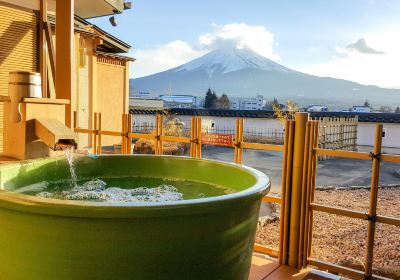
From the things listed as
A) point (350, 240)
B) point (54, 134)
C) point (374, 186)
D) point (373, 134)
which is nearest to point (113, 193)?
point (54, 134)

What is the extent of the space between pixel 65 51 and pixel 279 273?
355cm

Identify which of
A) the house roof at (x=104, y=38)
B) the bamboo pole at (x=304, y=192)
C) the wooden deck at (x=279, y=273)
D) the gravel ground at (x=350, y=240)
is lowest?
the gravel ground at (x=350, y=240)

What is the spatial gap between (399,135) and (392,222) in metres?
19.0

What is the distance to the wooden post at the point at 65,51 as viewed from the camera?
4.54m

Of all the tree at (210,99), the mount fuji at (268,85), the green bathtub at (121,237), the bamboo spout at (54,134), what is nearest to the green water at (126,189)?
the bamboo spout at (54,134)

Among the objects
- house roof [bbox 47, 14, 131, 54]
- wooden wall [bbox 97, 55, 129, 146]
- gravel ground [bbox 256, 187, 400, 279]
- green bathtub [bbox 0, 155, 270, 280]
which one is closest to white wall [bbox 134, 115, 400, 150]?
wooden wall [bbox 97, 55, 129, 146]

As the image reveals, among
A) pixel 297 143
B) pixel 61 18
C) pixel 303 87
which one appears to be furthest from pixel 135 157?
pixel 303 87

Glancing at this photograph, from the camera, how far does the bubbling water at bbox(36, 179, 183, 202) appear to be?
2283mm

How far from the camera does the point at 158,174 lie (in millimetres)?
2760

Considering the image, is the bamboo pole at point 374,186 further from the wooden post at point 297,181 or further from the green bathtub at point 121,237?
the green bathtub at point 121,237

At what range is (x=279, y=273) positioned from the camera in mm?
2707

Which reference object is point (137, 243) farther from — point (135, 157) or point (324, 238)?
point (324, 238)

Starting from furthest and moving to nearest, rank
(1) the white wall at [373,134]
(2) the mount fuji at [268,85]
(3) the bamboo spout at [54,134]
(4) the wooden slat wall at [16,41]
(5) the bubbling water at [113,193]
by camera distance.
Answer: (2) the mount fuji at [268,85] < (1) the white wall at [373,134] < (4) the wooden slat wall at [16,41] < (3) the bamboo spout at [54,134] < (5) the bubbling water at [113,193]

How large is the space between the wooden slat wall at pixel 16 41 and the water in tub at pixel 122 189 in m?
6.11
